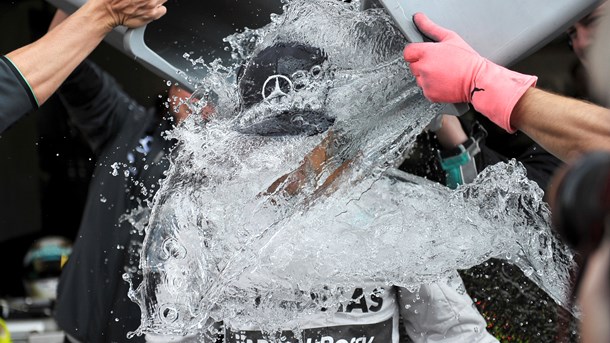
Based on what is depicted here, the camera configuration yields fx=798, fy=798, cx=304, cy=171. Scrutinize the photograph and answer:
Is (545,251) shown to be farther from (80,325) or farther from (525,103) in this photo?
(80,325)

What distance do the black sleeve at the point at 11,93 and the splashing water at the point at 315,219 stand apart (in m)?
0.35

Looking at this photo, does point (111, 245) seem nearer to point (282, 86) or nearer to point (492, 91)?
point (282, 86)

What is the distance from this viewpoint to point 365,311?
164cm

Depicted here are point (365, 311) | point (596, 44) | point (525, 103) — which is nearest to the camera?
point (596, 44)

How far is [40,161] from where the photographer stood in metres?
3.05

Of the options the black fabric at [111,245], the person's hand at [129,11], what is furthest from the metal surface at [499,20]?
the black fabric at [111,245]

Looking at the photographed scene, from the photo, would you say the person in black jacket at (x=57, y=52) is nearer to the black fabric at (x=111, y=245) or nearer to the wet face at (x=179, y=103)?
the wet face at (x=179, y=103)

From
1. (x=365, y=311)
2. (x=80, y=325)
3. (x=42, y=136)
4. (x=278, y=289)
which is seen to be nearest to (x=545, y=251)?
(x=365, y=311)

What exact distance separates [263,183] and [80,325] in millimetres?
836

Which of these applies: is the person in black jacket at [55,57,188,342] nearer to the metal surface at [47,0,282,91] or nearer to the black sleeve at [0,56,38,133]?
the metal surface at [47,0,282,91]

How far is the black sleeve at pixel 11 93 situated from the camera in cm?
160

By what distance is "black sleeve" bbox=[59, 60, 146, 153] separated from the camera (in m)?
2.26

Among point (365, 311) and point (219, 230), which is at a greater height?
point (219, 230)

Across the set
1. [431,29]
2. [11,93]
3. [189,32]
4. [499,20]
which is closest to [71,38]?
[11,93]
